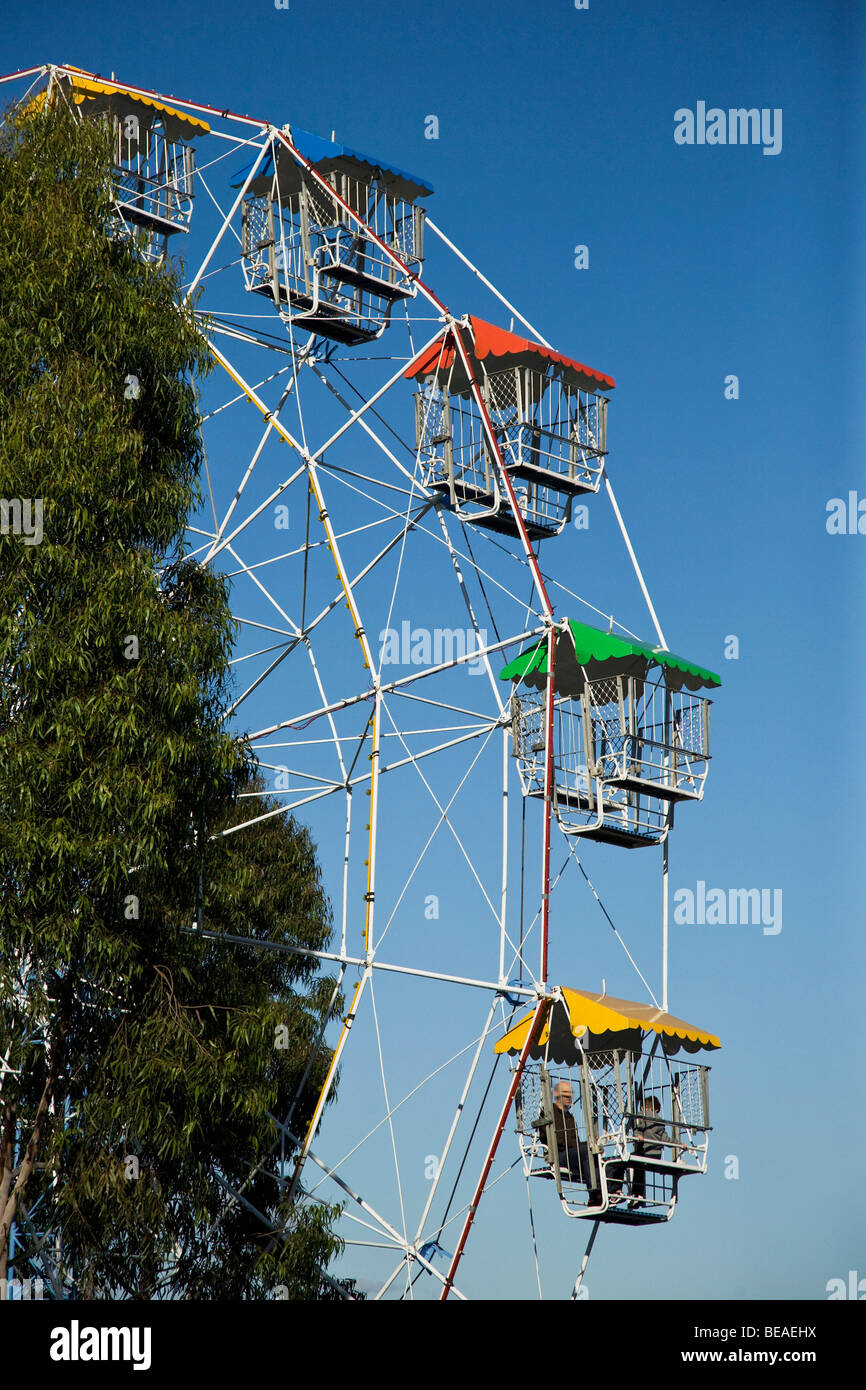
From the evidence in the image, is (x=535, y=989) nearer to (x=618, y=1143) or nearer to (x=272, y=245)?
(x=618, y=1143)

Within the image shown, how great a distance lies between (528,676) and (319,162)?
7.78 m

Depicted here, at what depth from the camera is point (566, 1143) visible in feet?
82.9

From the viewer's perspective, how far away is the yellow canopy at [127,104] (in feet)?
89.2

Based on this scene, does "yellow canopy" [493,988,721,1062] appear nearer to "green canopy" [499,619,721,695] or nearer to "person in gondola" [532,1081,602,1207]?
"person in gondola" [532,1081,602,1207]

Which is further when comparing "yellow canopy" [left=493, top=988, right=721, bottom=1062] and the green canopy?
the green canopy

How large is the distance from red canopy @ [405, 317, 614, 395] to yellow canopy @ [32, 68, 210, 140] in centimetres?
443

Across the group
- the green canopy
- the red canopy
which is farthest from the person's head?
the red canopy

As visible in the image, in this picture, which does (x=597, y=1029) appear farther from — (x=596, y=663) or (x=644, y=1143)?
(x=596, y=663)

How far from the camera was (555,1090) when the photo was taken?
25.6 m

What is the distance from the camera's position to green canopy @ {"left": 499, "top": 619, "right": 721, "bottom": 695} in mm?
27266

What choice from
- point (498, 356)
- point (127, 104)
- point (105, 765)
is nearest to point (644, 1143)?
point (105, 765)

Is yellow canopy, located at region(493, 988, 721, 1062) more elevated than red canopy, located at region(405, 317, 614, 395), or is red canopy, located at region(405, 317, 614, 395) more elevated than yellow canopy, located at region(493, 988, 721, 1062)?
red canopy, located at region(405, 317, 614, 395)

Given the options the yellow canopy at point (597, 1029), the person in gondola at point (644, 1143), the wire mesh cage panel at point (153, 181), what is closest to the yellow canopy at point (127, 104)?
the wire mesh cage panel at point (153, 181)

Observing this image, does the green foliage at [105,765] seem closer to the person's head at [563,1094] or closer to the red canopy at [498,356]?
the person's head at [563,1094]
